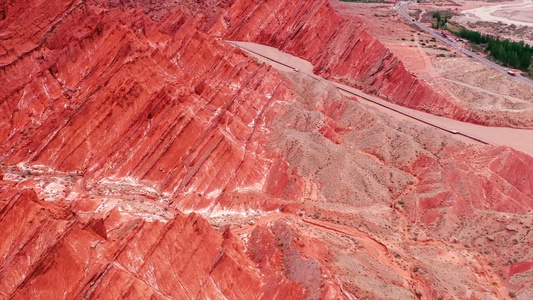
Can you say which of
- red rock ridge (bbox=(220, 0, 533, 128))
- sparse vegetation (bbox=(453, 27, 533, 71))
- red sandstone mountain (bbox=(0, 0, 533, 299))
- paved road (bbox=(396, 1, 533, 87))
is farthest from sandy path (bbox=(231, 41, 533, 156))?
sparse vegetation (bbox=(453, 27, 533, 71))

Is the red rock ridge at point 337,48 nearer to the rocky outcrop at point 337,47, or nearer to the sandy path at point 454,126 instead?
the rocky outcrop at point 337,47

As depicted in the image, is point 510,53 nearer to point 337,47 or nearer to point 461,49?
point 461,49

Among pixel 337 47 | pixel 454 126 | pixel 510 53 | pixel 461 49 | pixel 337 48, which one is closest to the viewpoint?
pixel 454 126

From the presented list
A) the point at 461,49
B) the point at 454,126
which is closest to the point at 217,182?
the point at 454,126

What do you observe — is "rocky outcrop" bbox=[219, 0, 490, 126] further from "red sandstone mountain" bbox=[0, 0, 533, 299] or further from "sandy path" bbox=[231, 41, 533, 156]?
"sandy path" bbox=[231, 41, 533, 156]

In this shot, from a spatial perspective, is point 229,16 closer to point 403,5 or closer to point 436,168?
point 436,168

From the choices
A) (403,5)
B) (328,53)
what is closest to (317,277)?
(328,53)

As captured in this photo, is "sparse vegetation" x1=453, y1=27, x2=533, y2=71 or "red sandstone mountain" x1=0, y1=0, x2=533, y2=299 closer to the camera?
"red sandstone mountain" x1=0, y1=0, x2=533, y2=299

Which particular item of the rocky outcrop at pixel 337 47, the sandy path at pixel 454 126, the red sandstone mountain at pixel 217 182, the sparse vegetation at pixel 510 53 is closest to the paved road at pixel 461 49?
the sparse vegetation at pixel 510 53
